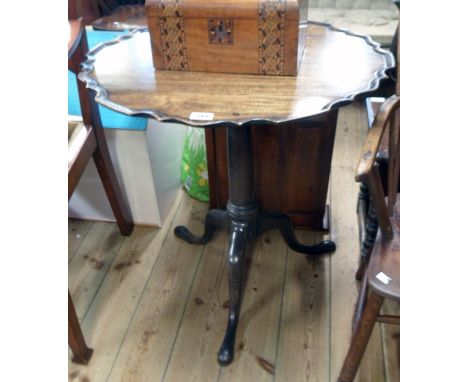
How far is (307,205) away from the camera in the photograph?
5.83 feet

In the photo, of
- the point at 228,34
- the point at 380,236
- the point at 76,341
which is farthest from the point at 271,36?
the point at 76,341

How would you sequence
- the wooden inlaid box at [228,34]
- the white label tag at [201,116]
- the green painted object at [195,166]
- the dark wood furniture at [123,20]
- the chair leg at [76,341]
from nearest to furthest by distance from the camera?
→ the white label tag at [201,116] → the wooden inlaid box at [228,34] → the chair leg at [76,341] → the green painted object at [195,166] → the dark wood furniture at [123,20]

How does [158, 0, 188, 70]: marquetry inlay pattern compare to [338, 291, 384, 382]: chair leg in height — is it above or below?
above

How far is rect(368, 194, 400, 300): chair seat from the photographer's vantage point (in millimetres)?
985

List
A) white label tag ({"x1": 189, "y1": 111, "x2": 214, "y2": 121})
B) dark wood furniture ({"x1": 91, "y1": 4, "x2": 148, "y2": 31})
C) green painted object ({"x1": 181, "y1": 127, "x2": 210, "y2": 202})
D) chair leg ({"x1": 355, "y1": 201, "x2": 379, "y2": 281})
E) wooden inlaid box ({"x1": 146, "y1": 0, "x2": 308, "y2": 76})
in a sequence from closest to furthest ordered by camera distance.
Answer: white label tag ({"x1": 189, "y1": 111, "x2": 214, "y2": 121}) < wooden inlaid box ({"x1": 146, "y1": 0, "x2": 308, "y2": 76}) < chair leg ({"x1": 355, "y1": 201, "x2": 379, "y2": 281}) < green painted object ({"x1": 181, "y1": 127, "x2": 210, "y2": 202}) < dark wood furniture ({"x1": 91, "y1": 4, "x2": 148, "y2": 31})

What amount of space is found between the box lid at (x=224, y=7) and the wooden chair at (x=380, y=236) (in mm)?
322

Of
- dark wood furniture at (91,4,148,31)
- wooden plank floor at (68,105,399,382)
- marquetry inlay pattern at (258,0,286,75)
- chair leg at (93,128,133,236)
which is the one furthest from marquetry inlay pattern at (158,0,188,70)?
dark wood furniture at (91,4,148,31)

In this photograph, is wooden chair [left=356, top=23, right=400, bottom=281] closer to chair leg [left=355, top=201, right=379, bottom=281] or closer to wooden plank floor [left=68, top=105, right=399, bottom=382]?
chair leg [left=355, top=201, right=379, bottom=281]

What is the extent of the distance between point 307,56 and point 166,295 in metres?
0.94

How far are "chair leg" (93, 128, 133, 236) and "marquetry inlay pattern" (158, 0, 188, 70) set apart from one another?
49 centimetres

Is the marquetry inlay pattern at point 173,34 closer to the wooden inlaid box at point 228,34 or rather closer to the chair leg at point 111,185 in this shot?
the wooden inlaid box at point 228,34

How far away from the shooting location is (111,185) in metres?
1.66

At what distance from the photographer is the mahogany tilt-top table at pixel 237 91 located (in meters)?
0.96

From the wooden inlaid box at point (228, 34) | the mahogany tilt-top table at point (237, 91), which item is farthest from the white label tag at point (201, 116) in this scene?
the wooden inlaid box at point (228, 34)
